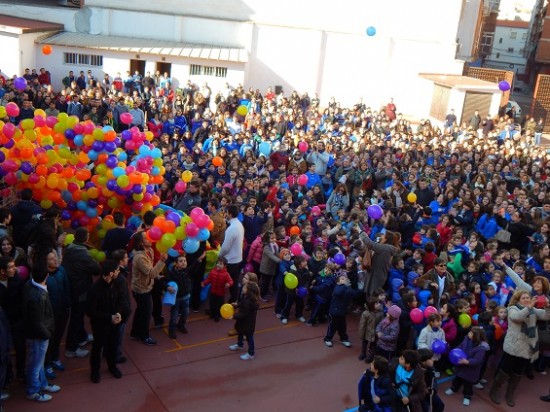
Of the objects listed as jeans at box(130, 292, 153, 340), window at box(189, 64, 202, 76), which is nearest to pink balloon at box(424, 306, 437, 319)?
jeans at box(130, 292, 153, 340)

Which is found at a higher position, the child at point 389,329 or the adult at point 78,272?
the adult at point 78,272

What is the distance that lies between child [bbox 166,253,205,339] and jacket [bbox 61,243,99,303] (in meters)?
1.07

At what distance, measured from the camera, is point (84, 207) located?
28.5 feet

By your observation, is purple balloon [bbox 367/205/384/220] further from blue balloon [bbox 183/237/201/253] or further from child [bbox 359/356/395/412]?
child [bbox 359/356/395/412]

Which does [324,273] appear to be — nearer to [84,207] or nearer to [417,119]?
[84,207]

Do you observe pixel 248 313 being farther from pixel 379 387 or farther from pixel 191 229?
pixel 379 387

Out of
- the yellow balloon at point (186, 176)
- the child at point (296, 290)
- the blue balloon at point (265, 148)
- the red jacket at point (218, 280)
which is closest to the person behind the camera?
the red jacket at point (218, 280)

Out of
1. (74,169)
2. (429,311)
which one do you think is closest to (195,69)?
(74,169)

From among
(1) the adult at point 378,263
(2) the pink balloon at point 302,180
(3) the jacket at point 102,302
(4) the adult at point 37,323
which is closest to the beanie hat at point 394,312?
(1) the adult at point 378,263

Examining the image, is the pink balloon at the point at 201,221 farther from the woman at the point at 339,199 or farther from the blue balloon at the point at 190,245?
the woman at the point at 339,199

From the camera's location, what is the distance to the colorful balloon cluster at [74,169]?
8.34 m

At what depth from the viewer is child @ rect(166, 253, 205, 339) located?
7.42 metres

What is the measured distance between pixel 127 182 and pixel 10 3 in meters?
19.9

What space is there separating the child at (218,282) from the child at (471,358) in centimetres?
318
